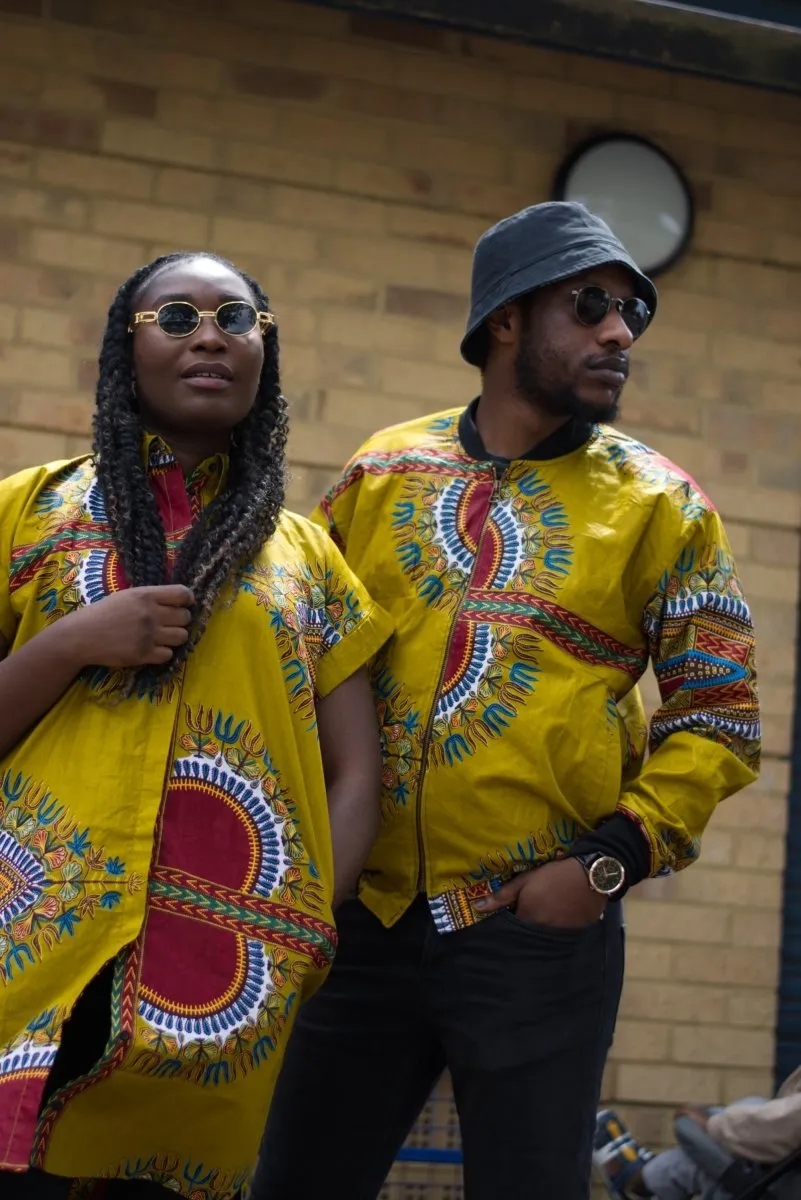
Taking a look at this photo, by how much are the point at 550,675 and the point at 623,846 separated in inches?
12.8

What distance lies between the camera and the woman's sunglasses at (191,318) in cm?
273

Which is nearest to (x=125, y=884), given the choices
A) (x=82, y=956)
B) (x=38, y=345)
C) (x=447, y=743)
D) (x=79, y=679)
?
(x=82, y=956)

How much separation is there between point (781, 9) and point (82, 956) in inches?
155

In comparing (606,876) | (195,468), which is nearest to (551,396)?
(195,468)

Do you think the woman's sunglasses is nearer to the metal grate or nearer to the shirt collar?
the shirt collar

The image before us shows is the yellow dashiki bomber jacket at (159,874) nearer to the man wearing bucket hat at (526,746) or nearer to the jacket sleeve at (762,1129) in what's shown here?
the man wearing bucket hat at (526,746)

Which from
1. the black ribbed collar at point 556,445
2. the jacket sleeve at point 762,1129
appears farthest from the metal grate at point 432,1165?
the black ribbed collar at point 556,445

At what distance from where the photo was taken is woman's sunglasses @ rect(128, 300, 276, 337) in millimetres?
2734

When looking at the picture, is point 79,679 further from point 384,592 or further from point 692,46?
point 692,46

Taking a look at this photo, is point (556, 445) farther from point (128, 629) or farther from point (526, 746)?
point (128, 629)

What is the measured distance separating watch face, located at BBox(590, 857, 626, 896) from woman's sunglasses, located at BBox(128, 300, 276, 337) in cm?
109

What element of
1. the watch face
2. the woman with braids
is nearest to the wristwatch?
the watch face

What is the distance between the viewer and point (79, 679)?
2.59m

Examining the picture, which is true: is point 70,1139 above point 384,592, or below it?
below
